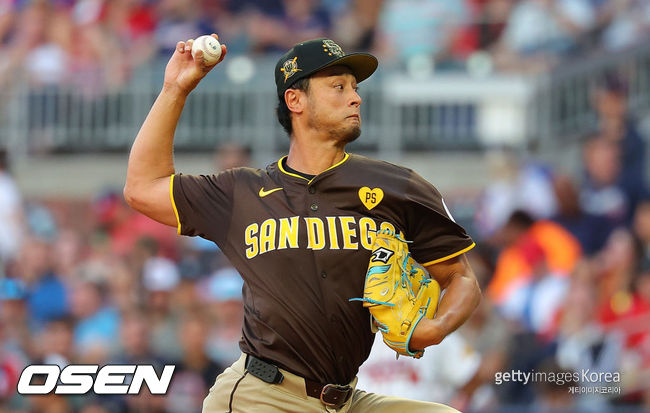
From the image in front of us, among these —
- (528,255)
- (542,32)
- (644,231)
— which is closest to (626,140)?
(644,231)

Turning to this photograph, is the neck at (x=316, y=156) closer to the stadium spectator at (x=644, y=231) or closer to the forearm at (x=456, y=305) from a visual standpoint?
the forearm at (x=456, y=305)

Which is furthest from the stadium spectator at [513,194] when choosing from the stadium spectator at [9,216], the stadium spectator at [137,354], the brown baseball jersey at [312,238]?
the brown baseball jersey at [312,238]

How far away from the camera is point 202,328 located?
895cm

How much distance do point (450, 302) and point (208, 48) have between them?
1425mm

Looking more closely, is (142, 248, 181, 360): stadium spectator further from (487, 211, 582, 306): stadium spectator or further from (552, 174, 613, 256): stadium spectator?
(552, 174, 613, 256): stadium spectator

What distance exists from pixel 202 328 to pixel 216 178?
451 cm

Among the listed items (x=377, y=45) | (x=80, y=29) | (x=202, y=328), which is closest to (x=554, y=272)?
(x=202, y=328)

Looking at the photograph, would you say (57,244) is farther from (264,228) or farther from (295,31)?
(264,228)

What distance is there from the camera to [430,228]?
445 cm

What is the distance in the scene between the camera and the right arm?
4.56 m

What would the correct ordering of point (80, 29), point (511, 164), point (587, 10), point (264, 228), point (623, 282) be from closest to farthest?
point (264, 228) < point (623, 282) < point (511, 164) < point (587, 10) < point (80, 29)

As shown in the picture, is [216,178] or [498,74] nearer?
[216,178]

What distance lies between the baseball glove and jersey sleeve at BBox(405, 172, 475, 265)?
13 centimetres

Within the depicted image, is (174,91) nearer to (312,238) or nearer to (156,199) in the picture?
(156,199)
